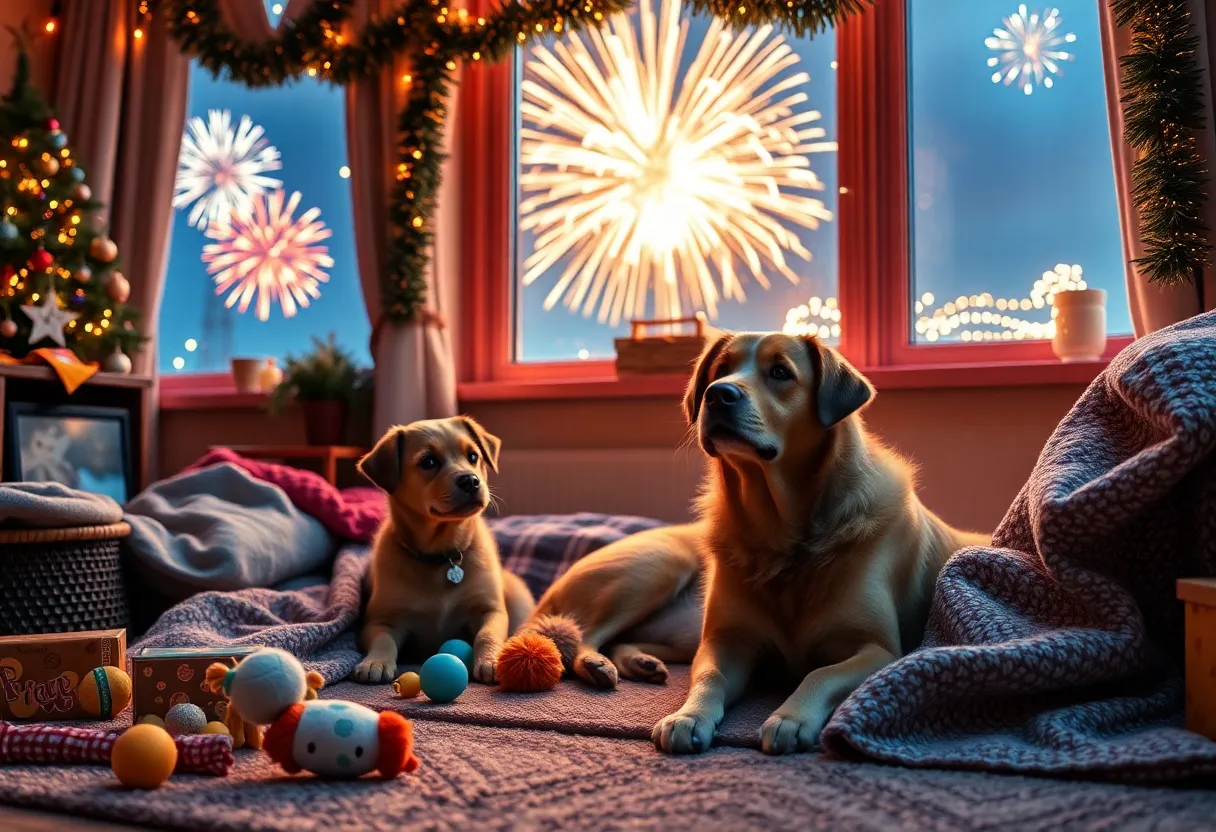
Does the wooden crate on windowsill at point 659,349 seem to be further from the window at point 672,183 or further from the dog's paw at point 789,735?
the dog's paw at point 789,735

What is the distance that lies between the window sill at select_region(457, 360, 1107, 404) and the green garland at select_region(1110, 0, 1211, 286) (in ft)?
1.34

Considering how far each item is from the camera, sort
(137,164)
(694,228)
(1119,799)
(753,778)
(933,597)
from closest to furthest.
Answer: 1. (1119,799)
2. (753,778)
3. (933,597)
4. (694,228)
5. (137,164)

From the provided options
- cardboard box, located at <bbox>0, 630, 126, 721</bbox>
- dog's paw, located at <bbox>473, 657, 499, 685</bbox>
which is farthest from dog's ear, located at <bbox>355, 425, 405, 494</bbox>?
cardboard box, located at <bbox>0, 630, 126, 721</bbox>

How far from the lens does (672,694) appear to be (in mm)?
1965

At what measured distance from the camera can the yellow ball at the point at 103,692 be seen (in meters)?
1.76

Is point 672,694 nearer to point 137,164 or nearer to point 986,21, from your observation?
point 986,21

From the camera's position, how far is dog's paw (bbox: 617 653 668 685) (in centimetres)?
211

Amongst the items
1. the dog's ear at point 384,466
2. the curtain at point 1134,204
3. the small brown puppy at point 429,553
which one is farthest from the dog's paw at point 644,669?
the curtain at point 1134,204

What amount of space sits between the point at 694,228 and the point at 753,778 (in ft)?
8.92

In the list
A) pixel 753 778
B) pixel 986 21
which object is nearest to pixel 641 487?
pixel 986 21

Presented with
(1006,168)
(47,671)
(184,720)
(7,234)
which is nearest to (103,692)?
(47,671)

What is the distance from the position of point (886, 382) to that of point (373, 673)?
6.34 ft

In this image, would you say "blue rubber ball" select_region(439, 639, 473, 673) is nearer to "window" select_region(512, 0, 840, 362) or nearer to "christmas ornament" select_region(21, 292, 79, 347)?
"window" select_region(512, 0, 840, 362)

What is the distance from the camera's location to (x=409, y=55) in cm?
392
